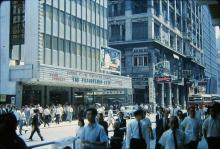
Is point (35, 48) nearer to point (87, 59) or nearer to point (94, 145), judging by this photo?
point (87, 59)

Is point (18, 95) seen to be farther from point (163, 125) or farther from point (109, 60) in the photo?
point (163, 125)

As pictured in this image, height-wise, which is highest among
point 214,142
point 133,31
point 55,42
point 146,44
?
point 133,31

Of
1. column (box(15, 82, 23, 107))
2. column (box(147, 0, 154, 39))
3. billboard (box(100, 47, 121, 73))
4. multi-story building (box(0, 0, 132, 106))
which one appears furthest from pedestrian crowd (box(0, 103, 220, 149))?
column (box(147, 0, 154, 39))

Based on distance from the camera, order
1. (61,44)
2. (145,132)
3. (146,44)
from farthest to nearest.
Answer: (146,44) < (61,44) < (145,132)

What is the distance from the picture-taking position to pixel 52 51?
140ft

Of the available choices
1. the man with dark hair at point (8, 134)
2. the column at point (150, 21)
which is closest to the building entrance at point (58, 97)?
the column at point (150, 21)

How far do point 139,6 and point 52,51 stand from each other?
26.8 m

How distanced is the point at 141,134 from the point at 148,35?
55650mm

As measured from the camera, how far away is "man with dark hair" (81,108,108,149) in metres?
7.69

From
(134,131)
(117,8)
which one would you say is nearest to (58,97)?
(117,8)

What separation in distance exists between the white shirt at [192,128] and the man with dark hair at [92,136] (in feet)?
13.0

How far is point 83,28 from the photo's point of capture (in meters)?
49.0

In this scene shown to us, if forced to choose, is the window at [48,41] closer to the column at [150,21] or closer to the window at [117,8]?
the column at [150,21]

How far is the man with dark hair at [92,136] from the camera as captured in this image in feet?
25.2
